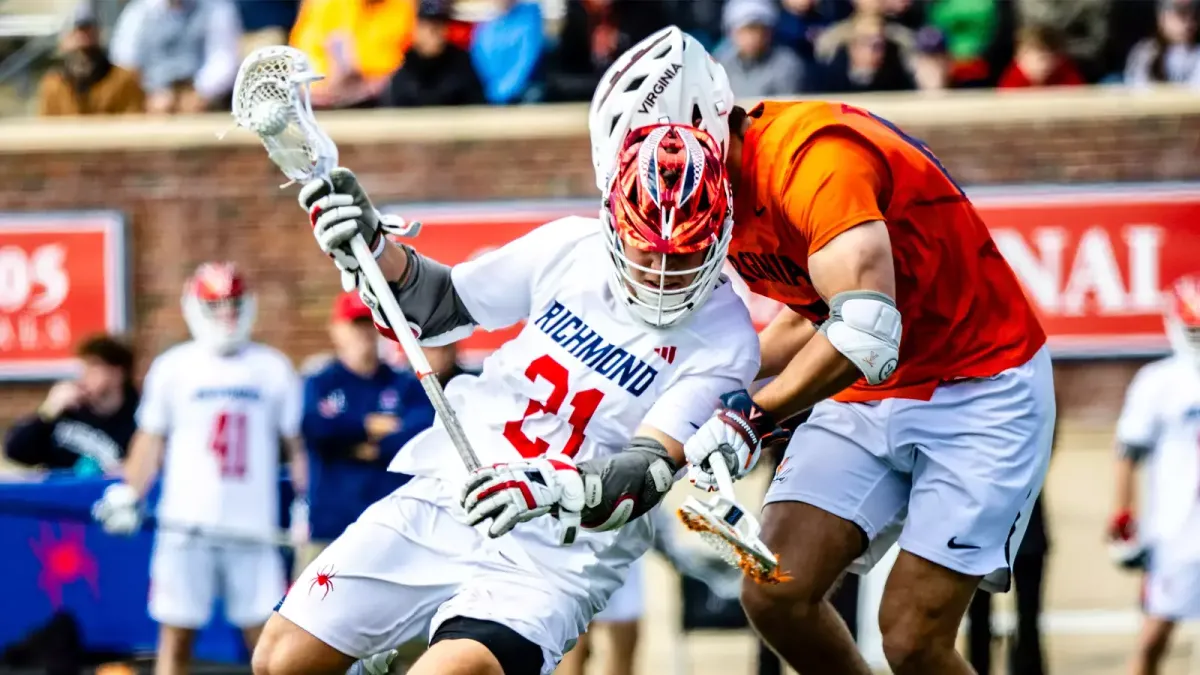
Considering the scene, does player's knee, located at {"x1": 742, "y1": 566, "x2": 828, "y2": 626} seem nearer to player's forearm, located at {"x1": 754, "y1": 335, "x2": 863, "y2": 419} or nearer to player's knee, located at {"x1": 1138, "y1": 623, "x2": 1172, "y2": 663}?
player's forearm, located at {"x1": 754, "y1": 335, "x2": 863, "y2": 419}

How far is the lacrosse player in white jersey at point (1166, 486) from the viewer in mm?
7988

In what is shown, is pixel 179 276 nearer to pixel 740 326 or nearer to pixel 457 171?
pixel 457 171

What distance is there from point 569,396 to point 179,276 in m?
8.26

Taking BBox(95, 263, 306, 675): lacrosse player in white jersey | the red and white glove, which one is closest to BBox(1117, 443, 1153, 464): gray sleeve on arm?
the red and white glove

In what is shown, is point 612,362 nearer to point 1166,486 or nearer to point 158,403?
point 1166,486

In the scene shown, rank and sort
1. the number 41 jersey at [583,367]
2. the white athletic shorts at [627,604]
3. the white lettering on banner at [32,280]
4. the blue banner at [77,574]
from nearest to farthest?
1. the number 41 jersey at [583,367]
2. the white athletic shorts at [627,604]
3. the blue banner at [77,574]
4. the white lettering on banner at [32,280]

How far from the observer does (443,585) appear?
186 inches

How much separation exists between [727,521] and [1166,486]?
14.3 ft

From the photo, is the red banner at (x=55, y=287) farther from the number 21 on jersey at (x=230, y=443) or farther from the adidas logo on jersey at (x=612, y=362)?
the adidas logo on jersey at (x=612, y=362)

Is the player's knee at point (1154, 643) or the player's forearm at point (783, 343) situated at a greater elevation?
the player's forearm at point (783, 343)

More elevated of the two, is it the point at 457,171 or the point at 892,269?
the point at 892,269

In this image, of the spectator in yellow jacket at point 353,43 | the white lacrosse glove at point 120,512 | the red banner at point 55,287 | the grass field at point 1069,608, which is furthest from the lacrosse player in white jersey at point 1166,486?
the red banner at point 55,287

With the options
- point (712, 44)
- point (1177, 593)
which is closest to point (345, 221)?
point (1177, 593)

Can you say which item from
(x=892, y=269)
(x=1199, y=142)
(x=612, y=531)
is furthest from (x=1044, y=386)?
(x=1199, y=142)
